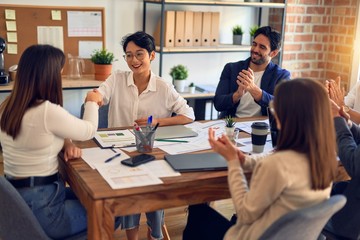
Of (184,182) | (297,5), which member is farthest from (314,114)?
(297,5)

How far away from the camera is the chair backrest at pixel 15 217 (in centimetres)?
169

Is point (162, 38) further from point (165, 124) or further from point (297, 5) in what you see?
point (165, 124)

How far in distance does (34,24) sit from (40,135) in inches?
93.5

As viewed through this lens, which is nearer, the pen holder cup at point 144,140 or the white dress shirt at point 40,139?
Result: the white dress shirt at point 40,139

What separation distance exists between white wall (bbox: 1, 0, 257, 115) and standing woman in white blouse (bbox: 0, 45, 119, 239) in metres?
2.25

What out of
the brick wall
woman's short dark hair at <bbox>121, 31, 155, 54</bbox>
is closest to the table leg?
woman's short dark hair at <bbox>121, 31, 155, 54</bbox>

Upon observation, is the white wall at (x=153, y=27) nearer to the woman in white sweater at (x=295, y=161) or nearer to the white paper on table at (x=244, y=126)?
the white paper on table at (x=244, y=126)

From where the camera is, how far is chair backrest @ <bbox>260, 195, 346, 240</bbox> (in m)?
1.40

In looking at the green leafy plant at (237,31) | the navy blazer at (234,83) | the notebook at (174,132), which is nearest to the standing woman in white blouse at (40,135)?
the notebook at (174,132)

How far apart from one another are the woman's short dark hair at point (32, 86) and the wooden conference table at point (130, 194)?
28 centimetres

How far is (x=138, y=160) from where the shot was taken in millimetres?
1949

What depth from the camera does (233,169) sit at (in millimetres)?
1665

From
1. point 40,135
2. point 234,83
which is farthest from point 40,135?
point 234,83

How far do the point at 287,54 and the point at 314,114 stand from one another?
3.29 metres
